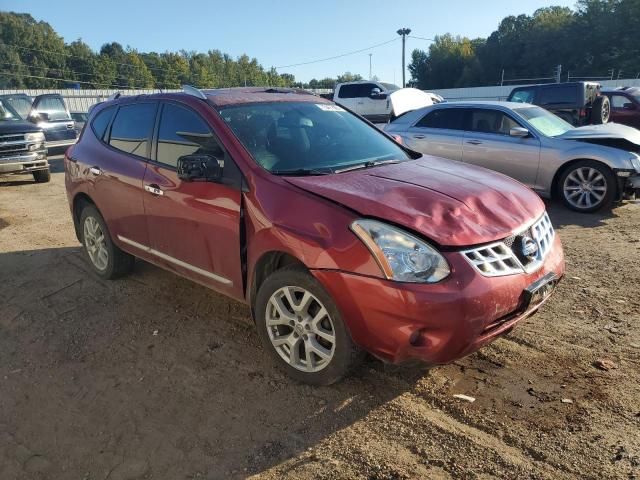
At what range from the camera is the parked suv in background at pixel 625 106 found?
13.8m

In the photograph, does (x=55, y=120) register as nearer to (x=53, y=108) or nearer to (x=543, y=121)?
(x=53, y=108)

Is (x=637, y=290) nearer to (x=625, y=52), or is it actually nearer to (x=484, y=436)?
(x=484, y=436)

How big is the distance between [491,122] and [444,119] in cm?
84

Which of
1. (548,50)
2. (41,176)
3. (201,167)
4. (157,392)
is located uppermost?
(548,50)

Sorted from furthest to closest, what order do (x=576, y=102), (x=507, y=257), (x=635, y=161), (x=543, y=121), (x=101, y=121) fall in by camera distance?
(x=576, y=102) < (x=543, y=121) < (x=635, y=161) < (x=101, y=121) < (x=507, y=257)

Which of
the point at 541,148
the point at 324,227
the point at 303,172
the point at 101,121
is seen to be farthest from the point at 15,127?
the point at 324,227

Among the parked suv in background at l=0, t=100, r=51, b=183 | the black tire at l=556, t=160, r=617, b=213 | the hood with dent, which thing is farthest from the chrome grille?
the hood with dent

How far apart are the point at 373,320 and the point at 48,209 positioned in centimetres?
787

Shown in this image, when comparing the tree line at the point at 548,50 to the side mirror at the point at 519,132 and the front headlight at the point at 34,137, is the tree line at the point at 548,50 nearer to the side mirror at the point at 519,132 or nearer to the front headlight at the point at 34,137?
the side mirror at the point at 519,132

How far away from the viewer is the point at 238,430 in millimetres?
2811

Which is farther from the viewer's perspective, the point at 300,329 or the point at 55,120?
the point at 55,120

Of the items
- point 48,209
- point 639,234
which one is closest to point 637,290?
point 639,234

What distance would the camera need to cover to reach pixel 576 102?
11.8 m

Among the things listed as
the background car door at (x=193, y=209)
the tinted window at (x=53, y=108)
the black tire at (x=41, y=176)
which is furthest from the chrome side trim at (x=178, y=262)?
the tinted window at (x=53, y=108)
